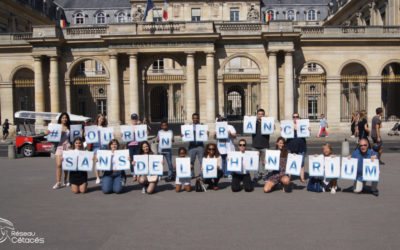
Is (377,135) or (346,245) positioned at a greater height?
(377,135)

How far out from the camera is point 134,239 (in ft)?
18.3

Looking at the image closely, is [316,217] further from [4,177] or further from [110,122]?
[110,122]

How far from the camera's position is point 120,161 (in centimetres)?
891

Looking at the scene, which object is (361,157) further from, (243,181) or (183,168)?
(183,168)

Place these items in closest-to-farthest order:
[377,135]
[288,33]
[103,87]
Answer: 1. [377,135]
2. [288,33]
3. [103,87]

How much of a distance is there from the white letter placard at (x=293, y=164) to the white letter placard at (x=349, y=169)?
1.03 m

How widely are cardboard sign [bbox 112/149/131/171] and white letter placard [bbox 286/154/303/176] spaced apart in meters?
4.03

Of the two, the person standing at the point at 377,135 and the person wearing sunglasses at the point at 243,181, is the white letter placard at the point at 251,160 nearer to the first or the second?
the person wearing sunglasses at the point at 243,181

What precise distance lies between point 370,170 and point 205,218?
13.8 ft

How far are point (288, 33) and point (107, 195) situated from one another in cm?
1978

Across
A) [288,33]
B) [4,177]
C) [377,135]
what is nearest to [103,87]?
[288,33]

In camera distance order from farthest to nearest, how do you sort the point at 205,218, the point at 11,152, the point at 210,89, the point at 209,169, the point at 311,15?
the point at 311,15, the point at 210,89, the point at 11,152, the point at 209,169, the point at 205,218

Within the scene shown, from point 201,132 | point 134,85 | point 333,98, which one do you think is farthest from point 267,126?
point 333,98

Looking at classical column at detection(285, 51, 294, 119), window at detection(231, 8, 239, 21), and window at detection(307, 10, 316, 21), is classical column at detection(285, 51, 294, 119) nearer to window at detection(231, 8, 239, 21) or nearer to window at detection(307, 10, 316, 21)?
window at detection(231, 8, 239, 21)
